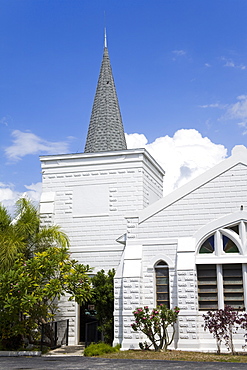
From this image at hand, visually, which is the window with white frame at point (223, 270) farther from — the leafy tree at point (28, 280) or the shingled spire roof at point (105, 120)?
the shingled spire roof at point (105, 120)

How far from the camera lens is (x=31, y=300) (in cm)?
1638

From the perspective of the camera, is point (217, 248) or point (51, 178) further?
point (51, 178)

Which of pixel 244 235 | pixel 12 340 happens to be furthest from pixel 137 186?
pixel 12 340

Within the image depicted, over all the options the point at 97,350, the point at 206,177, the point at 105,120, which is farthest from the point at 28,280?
the point at 105,120

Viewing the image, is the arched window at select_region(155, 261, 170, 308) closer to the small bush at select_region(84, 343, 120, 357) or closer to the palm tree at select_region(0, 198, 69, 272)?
the small bush at select_region(84, 343, 120, 357)

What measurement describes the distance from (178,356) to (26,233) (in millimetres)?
8836

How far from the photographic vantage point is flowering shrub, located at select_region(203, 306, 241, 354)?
14.9 meters

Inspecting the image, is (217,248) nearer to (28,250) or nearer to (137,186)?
(137,186)

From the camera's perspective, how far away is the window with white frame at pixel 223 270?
1652 cm

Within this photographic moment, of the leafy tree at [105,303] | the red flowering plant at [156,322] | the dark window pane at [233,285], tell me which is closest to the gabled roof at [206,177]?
the dark window pane at [233,285]

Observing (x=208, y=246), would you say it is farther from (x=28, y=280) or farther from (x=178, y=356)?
(x=28, y=280)

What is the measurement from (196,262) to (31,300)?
6183 millimetres

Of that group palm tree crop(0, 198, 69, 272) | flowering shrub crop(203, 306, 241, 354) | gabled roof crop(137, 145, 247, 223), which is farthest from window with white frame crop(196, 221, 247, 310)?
palm tree crop(0, 198, 69, 272)

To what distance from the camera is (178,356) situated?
14.4 m
